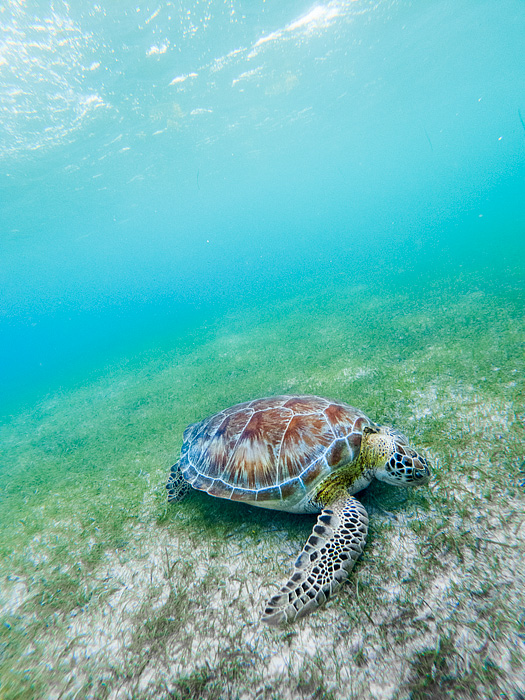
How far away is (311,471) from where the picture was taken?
234cm

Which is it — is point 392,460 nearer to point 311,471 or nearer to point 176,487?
point 311,471

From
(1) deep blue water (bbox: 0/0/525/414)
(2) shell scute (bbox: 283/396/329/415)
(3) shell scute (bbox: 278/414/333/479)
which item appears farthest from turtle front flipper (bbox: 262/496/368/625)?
(1) deep blue water (bbox: 0/0/525/414)

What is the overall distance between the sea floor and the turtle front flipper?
83 mm

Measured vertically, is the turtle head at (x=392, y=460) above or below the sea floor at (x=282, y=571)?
above

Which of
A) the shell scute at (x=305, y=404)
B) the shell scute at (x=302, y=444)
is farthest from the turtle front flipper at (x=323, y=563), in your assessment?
the shell scute at (x=305, y=404)

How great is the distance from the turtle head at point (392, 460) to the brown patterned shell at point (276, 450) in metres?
0.13

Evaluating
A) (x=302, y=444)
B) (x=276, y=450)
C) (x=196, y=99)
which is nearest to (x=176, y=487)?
(x=276, y=450)

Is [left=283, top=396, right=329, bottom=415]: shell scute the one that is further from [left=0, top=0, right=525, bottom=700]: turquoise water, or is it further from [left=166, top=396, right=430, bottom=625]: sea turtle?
[left=0, top=0, right=525, bottom=700]: turquoise water

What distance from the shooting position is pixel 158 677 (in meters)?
1.65

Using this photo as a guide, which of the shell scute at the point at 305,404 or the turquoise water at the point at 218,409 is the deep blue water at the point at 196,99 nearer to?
the turquoise water at the point at 218,409

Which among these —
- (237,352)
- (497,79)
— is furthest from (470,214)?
(497,79)

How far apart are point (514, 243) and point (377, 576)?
48.9 feet

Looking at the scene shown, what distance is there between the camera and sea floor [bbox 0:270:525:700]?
5.04 ft

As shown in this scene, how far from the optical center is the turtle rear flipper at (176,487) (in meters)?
3.08
